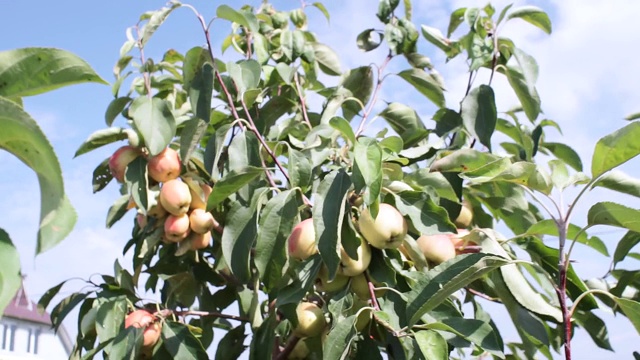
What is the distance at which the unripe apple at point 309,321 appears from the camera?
162 centimetres

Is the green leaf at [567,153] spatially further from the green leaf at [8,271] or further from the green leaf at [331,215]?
the green leaf at [8,271]

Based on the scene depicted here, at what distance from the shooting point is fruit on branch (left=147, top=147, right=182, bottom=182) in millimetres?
2035

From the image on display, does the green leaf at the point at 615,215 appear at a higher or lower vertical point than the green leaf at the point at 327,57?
lower

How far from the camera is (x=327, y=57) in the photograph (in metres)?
2.57

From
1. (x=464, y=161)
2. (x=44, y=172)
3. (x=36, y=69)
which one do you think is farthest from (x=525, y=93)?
(x=44, y=172)

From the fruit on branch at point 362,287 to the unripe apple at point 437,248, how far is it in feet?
0.51

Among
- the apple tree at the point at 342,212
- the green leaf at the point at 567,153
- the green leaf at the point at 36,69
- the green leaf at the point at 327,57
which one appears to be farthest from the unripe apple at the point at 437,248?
the green leaf at the point at 327,57

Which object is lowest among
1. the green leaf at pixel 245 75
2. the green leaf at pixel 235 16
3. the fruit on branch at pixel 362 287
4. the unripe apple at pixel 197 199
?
the fruit on branch at pixel 362 287

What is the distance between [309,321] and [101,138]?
91 cm

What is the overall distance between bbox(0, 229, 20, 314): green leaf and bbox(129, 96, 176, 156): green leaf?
1.21m

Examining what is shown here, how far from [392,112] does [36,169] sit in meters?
1.58

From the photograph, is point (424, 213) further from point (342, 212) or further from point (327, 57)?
point (327, 57)

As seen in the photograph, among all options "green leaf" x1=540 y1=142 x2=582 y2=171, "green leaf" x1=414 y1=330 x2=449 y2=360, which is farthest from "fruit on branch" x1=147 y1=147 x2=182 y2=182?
"green leaf" x1=540 y1=142 x2=582 y2=171

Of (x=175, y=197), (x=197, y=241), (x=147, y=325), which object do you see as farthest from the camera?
(x=197, y=241)
